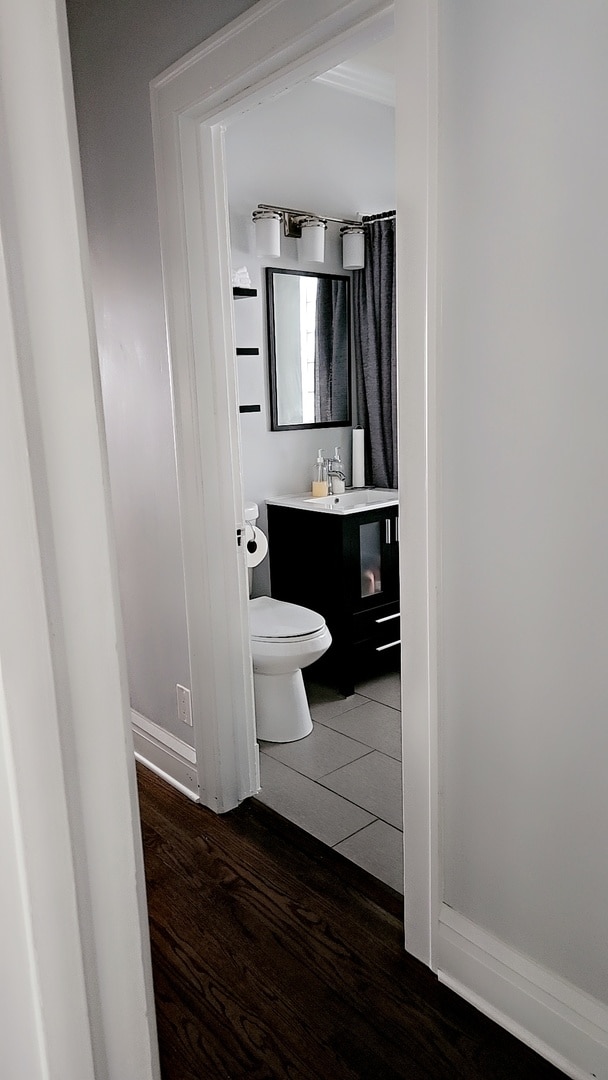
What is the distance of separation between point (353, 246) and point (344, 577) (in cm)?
160

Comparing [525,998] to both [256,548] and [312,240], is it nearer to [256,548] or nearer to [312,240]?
[256,548]

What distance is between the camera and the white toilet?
9.06 ft

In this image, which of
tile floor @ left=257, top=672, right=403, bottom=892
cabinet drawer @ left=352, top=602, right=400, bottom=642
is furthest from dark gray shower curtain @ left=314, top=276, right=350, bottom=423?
tile floor @ left=257, top=672, right=403, bottom=892

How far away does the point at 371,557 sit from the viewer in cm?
334

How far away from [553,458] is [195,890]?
1490 millimetres

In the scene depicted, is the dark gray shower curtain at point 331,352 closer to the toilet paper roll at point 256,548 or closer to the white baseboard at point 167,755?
the toilet paper roll at point 256,548

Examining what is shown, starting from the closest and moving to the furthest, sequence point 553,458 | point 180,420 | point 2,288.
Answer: point 2,288
point 553,458
point 180,420

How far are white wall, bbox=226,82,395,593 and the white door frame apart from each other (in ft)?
3.64

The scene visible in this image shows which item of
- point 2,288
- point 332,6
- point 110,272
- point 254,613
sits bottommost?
point 254,613

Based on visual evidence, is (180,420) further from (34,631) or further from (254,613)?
(34,631)

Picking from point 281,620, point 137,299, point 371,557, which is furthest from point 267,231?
point 281,620

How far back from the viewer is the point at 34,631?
36cm

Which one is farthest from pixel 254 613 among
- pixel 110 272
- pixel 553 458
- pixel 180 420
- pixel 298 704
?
pixel 553 458

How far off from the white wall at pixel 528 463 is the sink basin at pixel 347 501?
5.42ft
